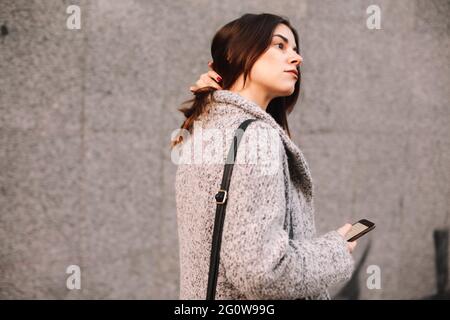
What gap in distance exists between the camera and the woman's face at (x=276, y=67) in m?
1.52

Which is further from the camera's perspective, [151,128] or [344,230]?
[151,128]

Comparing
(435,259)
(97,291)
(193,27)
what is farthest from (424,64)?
(97,291)

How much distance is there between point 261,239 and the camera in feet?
3.69

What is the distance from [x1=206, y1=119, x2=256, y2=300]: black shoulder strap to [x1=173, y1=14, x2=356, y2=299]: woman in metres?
0.02

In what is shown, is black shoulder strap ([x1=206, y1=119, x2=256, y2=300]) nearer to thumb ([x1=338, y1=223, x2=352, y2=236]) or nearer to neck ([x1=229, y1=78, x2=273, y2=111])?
neck ([x1=229, y1=78, x2=273, y2=111])

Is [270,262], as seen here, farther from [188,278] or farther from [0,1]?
[0,1]

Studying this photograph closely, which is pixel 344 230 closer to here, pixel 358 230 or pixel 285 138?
pixel 358 230

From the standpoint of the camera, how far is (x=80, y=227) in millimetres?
2836

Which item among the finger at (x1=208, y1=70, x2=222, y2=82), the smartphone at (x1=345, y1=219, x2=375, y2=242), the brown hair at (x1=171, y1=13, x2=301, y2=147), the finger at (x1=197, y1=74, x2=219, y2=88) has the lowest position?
the smartphone at (x1=345, y1=219, x2=375, y2=242)

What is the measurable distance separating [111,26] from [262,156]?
2.12 m

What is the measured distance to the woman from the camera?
1.15 metres

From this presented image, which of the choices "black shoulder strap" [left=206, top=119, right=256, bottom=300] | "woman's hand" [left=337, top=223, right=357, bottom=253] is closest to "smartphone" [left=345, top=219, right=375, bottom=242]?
"woman's hand" [left=337, top=223, right=357, bottom=253]

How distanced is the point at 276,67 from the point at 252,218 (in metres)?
0.67

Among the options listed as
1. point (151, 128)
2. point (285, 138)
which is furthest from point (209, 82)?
point (151, 128)
